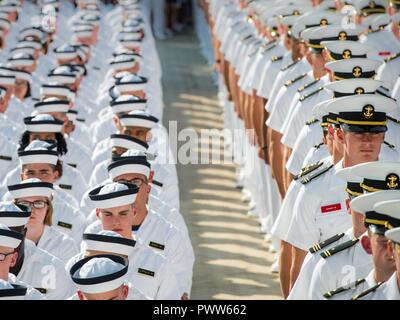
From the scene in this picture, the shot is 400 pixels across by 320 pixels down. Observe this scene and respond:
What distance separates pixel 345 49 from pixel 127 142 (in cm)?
162

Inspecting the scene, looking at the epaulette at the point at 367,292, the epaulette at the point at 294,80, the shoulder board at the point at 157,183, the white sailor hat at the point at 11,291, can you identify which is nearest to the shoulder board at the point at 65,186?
the shoulder board at the point at 157,183

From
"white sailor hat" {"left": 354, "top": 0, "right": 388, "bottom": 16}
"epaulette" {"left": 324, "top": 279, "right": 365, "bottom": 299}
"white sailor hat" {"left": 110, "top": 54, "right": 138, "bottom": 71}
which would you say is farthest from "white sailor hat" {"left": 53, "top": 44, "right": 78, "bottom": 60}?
"epaulette" {"left": 324, "top": 279, "right": 365, "bottom": 299}

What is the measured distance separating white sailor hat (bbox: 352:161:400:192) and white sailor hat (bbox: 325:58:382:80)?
2230 mm

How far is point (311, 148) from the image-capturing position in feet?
26.1

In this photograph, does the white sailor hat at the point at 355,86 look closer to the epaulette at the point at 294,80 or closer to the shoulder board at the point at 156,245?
the shoulder board at the point at 156,245

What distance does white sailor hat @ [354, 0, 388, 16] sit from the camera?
1101 centimetres

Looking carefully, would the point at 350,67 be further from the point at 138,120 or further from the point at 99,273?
the point at 99,273

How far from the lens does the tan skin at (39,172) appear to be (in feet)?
28.1

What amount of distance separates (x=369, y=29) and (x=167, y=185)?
2615mm

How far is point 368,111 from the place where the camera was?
6930mm

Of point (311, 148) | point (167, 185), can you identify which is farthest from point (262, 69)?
point (311, 148)

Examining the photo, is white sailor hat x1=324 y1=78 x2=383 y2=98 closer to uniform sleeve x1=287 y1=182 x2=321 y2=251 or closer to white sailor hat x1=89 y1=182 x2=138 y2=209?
uniform sleeve x1=287 y1=182 x2=321 y2=251
